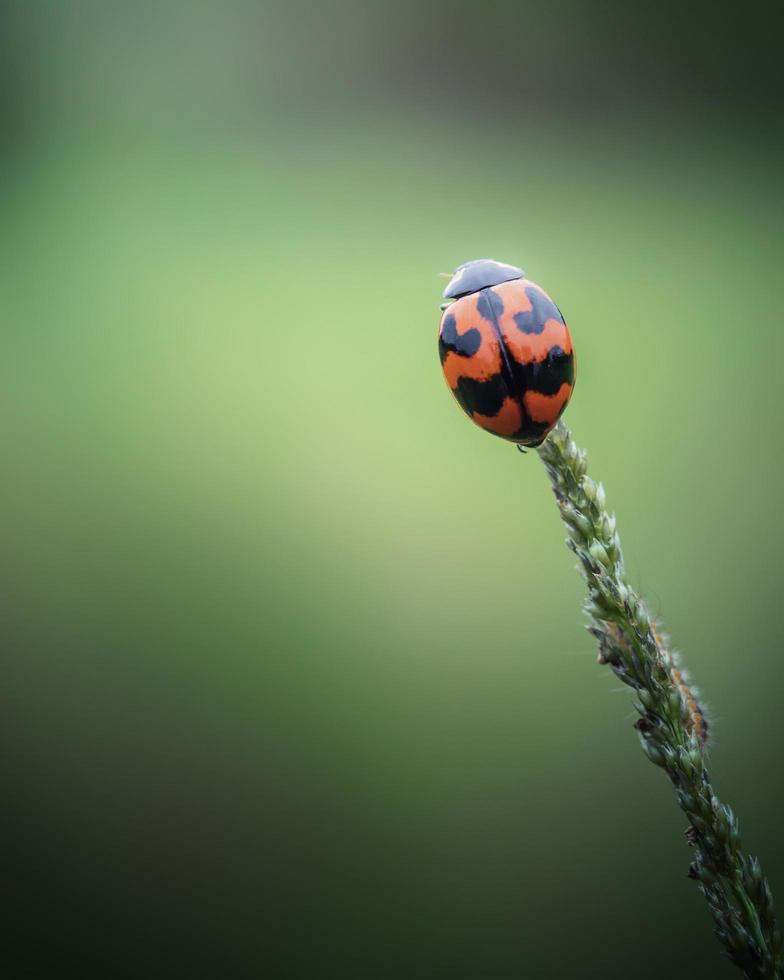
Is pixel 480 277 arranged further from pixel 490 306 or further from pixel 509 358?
pixel 509 358

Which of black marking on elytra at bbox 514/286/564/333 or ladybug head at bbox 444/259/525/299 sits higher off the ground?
ladybug head at bbox 444/259/525/299

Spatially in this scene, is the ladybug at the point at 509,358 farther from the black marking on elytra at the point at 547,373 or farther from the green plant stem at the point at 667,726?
the green plant stem at the point at 667,726

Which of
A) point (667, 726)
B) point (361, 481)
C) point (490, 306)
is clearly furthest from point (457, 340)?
point (361, 481)

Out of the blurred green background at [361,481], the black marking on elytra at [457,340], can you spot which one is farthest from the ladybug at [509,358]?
the blurred green background at [361,481]

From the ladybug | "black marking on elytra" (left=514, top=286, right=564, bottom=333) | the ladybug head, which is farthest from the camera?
the ladybug head

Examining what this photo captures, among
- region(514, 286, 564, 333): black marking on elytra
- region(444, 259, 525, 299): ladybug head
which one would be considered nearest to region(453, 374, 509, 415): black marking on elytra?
region(514, 286, 564, 333): black marking on elytra

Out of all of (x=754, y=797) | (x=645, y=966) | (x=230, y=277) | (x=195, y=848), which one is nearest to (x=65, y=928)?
(x=195, y=848)

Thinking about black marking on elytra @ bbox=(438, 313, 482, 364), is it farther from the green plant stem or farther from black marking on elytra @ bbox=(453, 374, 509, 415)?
the green plant stem
